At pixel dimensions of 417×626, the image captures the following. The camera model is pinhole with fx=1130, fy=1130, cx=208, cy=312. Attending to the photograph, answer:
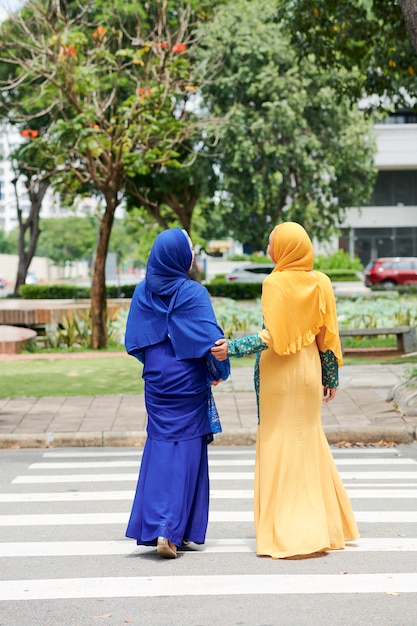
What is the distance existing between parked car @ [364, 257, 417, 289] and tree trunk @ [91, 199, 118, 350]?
104 ft

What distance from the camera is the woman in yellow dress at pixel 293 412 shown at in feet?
19.9

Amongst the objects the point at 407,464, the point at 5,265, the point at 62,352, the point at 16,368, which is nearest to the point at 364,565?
the point at 407,464

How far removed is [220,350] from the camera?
6203 mm

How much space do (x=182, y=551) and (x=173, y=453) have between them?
0.57 m

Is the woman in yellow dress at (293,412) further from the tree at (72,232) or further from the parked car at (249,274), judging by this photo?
the tree at (72,232)

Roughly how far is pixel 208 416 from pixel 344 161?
3339 cm

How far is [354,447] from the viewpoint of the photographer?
11008 millimetres

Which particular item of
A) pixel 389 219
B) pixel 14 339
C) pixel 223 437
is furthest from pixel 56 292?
pixel 223 437

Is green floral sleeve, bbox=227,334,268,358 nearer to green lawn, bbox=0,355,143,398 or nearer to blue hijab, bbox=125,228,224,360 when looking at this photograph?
blue hijab, bbox=125,228,224,360

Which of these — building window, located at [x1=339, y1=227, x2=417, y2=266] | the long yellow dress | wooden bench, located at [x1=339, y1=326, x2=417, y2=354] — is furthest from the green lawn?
building window, located at [x1=339, y1=227, x2=417, y2=266]

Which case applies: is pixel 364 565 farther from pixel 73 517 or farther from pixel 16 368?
pixel 16 368

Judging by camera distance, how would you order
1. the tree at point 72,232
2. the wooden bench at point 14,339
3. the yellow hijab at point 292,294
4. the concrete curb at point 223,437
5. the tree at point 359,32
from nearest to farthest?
the yellow hijab at point 292,294 < the concrete curb at point 223,437 < the tree at point 359,32 < the wooden bench at point 14,339 < the tree at point 72,232

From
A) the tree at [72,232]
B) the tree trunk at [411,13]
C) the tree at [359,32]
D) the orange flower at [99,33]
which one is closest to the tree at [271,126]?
the orange flower at [99,33]

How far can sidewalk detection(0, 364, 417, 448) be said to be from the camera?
36.5 feet
